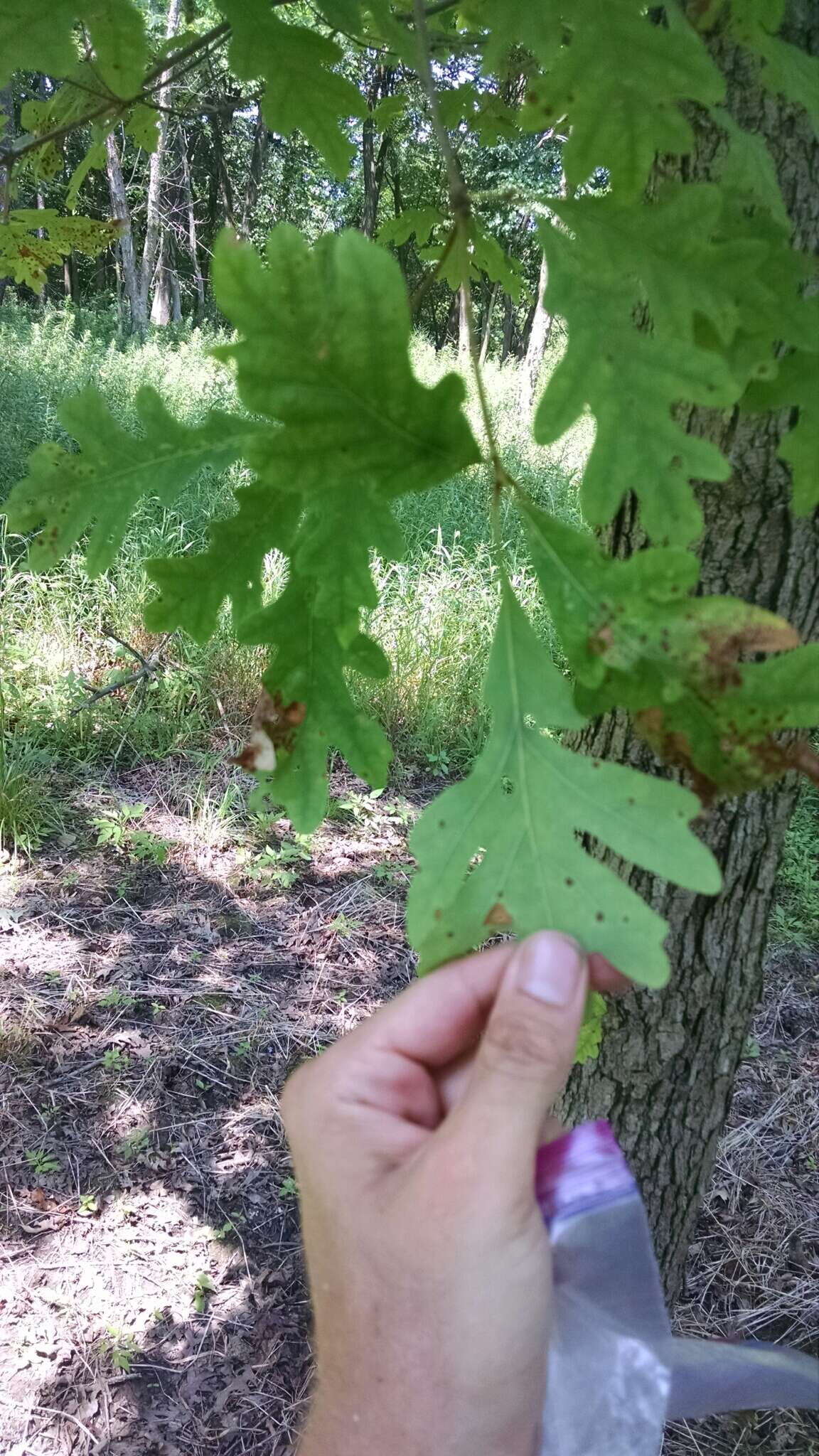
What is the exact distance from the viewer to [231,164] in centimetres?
2388

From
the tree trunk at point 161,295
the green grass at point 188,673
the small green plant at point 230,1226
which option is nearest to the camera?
the small green plant at point 230,1226

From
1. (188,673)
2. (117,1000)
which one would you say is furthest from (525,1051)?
(188,673)

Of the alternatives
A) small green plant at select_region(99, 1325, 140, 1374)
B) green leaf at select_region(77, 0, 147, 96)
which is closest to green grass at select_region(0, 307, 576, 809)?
green leaf at select_region(77, 0, 147, 96)

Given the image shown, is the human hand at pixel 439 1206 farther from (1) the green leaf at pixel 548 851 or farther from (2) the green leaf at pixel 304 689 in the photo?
(2) the green leaf at pixel 304 689

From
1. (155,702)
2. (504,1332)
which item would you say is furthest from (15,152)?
(155,702)

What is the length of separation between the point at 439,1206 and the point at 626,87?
1.08 m

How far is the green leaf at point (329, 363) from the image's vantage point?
28.5 inches

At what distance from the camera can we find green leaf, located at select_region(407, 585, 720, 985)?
0.79 meters

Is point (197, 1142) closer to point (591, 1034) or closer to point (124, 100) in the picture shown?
point (591, 1034)

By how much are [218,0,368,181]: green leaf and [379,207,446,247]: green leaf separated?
1.19 feet

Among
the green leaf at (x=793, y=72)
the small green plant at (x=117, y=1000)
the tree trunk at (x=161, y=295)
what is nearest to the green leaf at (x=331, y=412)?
the green leaf at (x=793, y=72)

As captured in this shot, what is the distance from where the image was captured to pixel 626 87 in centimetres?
89

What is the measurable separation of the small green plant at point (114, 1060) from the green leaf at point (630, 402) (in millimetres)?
2358

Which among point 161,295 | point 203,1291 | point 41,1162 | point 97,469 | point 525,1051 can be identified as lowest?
point 203,1291
